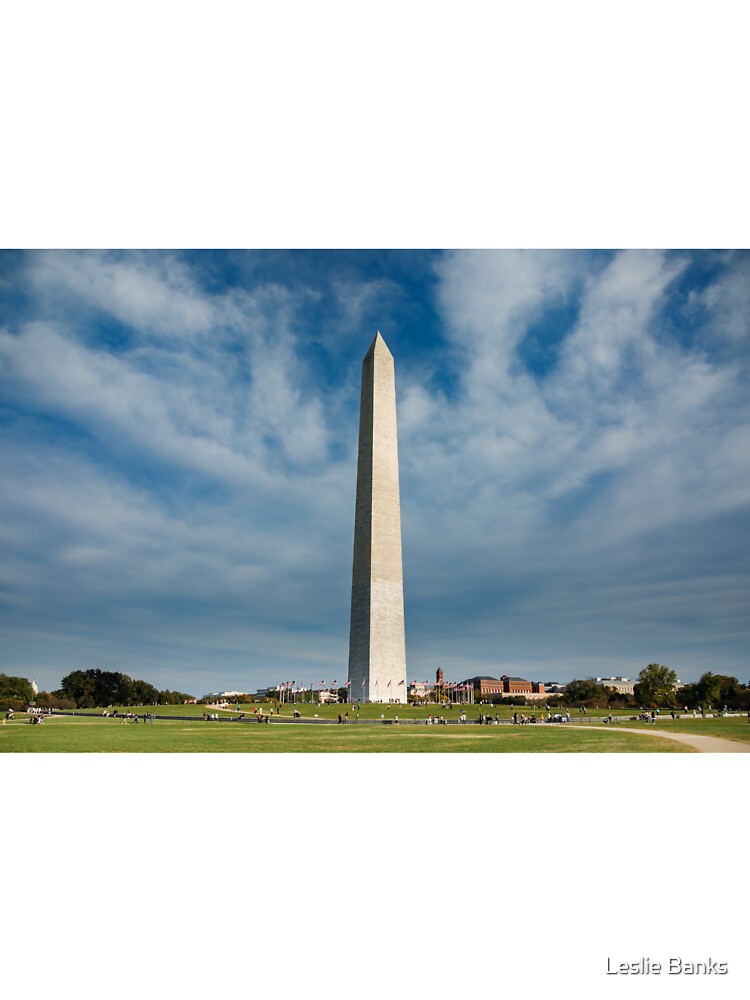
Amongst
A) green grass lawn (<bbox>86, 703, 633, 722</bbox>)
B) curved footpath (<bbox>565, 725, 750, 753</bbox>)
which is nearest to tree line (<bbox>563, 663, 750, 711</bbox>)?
green grass lawn (<bbox>86, 703, 633, 722</bbox>)

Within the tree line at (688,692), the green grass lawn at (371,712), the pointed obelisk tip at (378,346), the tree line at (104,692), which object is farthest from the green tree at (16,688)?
the tree line at (688,692)

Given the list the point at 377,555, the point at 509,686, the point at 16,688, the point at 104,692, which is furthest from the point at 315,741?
the point at 509,686
